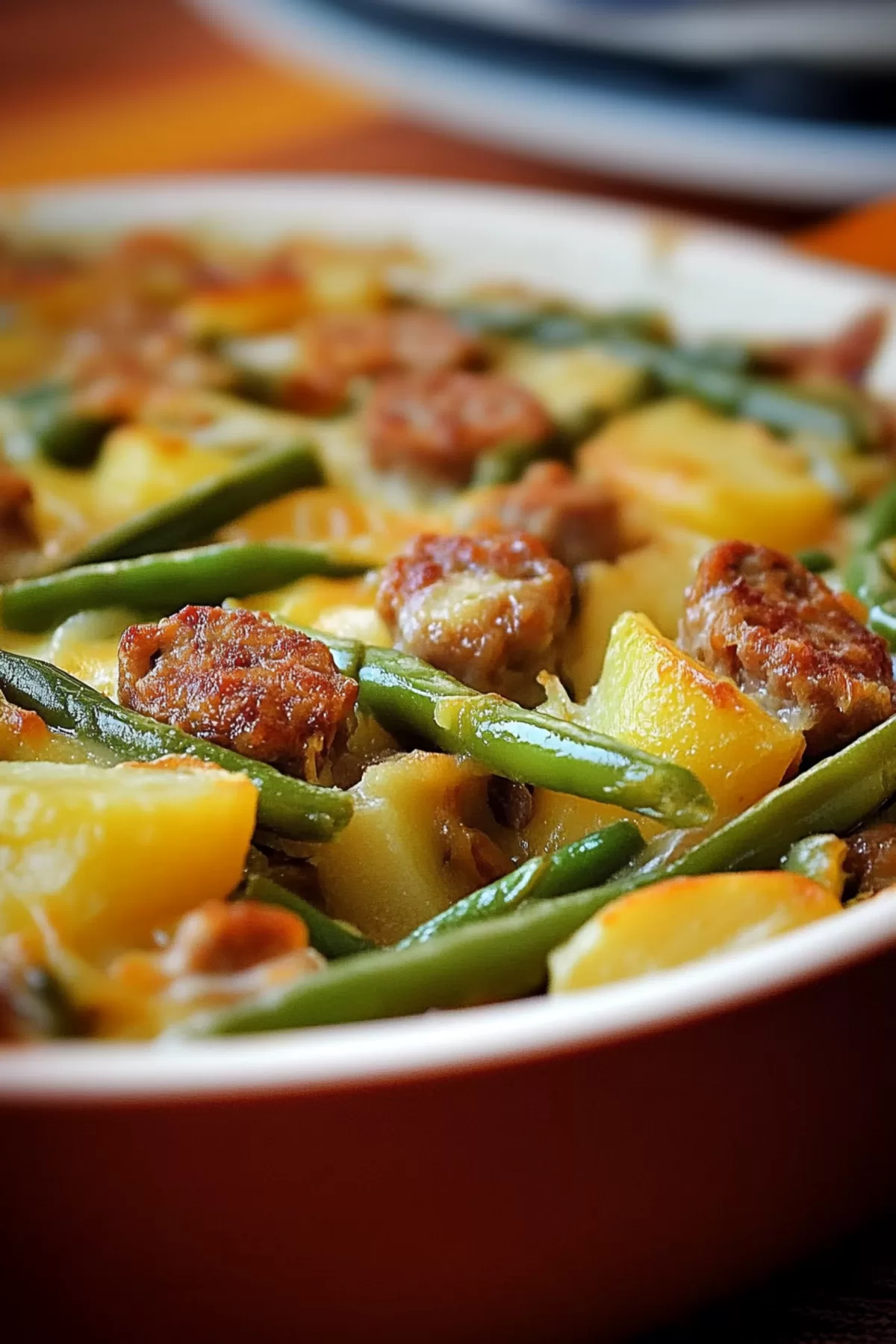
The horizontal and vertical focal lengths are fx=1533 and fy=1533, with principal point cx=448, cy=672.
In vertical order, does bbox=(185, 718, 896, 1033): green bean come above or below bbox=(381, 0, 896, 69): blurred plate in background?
below

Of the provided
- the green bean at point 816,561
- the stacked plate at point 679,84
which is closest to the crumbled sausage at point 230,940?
the green bean at point 816,561

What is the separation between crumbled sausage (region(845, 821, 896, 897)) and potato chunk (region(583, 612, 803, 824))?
0.38 feet

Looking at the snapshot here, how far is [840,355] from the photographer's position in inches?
120

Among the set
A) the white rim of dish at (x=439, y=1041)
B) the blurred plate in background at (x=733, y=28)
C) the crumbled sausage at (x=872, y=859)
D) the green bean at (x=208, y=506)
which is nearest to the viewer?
the white rim of dish at (x=439, y=1041)

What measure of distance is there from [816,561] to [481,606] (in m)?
0.68

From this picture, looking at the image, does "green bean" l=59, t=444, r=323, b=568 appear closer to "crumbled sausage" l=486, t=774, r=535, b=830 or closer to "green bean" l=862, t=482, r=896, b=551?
"crumbled sausage" l=486, t=774, r=535, b=830

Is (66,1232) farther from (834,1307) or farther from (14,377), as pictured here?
(14,377)

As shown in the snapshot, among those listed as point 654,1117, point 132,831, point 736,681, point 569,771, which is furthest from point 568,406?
point 654,1117

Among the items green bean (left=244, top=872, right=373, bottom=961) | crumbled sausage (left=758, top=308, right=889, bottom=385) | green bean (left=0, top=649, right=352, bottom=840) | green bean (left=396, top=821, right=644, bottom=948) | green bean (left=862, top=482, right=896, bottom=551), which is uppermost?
crumbled sausage (left=758, top=308, right=889, bottom=385)

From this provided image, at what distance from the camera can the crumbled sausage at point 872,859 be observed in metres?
1.68

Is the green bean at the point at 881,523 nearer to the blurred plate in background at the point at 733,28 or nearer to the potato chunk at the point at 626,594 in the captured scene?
the potato chunk at the point at 626,594

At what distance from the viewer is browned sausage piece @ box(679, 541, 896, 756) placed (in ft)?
6.04

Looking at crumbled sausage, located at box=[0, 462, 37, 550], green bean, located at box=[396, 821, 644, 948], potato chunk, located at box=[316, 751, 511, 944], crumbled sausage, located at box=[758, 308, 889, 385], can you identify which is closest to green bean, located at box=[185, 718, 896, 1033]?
green bean, located at box=[396, 821, 644, 948]

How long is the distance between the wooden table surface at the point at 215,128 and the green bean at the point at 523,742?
2052mm
